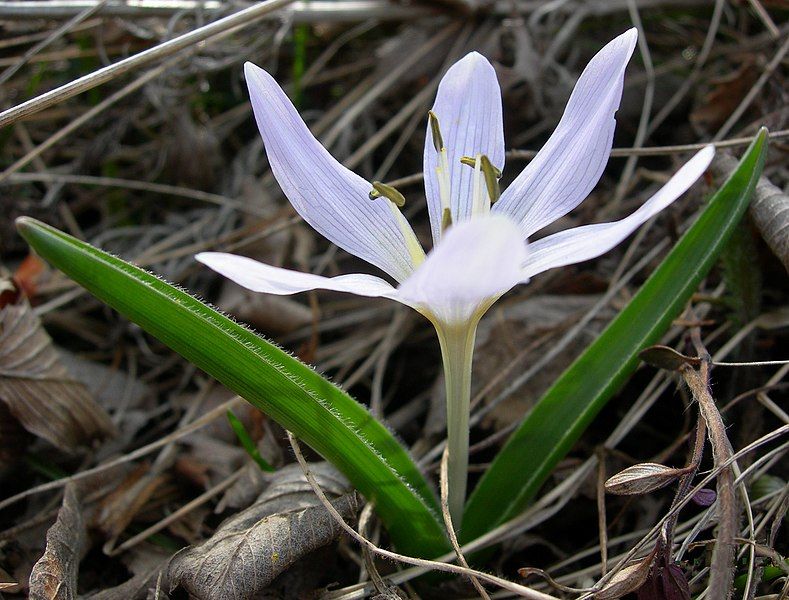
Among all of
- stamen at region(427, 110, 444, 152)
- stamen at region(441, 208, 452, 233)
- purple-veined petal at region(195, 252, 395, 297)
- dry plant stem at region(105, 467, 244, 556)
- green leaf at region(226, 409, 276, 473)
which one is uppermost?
stamen at region(427, 110, 444, 152)

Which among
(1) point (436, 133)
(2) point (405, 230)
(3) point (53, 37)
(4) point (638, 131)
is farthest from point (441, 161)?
(3) point (53, 37)

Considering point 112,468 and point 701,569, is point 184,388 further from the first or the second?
point 701,569

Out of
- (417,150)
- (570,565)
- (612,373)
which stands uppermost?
(417,150)

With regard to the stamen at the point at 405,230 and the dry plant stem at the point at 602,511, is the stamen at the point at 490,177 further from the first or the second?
the dry plant stem at the point at 602,511

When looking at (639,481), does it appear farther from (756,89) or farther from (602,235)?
(756,89)

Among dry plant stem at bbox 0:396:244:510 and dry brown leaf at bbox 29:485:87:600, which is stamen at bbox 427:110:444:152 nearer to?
dry plant stem at bbox 0:396:244:510

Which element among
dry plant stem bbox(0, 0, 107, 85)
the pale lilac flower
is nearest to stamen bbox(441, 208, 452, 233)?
the pale lilac flower

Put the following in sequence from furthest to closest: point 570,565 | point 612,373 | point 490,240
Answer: point 570,565
point 612,373
point 490,240

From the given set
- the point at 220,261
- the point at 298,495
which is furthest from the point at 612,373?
the point at 220,261
